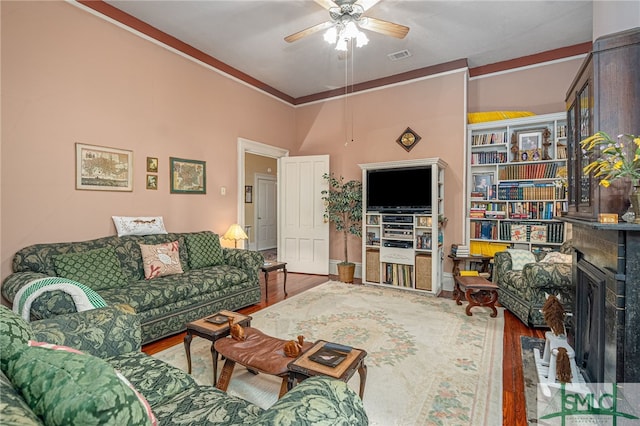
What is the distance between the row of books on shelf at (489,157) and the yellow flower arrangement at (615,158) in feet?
9.17

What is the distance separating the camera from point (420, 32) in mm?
3834

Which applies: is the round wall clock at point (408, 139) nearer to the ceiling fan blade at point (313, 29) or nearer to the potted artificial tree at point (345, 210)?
the potted artificial tree at point (345, 210)

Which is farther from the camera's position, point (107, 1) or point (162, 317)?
point (107, 1)

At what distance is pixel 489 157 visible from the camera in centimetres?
449

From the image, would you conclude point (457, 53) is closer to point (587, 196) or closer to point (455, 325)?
point (587, 196)

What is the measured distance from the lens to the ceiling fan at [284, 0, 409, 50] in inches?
112

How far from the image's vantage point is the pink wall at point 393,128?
182 inches

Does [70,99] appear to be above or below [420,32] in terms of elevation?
below

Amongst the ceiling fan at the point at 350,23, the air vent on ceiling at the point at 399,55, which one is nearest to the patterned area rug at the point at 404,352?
the ceiling fan at the point at 350,23

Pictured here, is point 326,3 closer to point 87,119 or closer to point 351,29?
point 351,29

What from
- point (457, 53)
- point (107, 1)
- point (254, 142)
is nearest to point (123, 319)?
point (107, 1)

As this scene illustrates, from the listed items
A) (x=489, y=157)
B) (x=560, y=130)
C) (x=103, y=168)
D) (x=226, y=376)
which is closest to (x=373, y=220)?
(x=489, y=157)

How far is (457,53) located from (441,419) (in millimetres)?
4432

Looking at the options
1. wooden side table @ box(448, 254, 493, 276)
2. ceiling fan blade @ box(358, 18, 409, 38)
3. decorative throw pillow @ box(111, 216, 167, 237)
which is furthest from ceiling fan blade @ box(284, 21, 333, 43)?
wooden side table @ box(448, 254, 493, 276)
